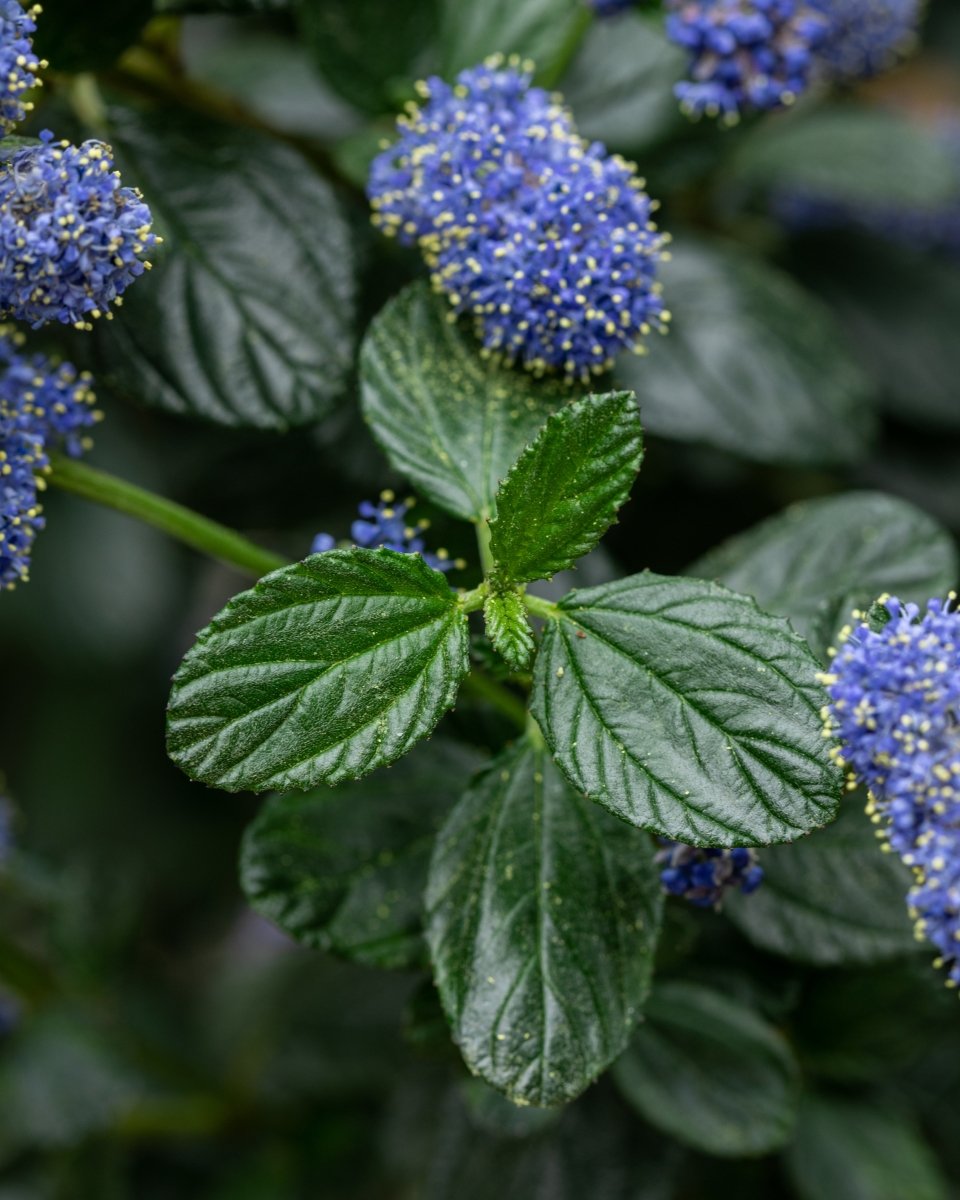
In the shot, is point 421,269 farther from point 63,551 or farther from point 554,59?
point 63,551

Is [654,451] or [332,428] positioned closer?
[332,428]

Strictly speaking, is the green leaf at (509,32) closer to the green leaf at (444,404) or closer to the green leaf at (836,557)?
the green leaf at (444,404)

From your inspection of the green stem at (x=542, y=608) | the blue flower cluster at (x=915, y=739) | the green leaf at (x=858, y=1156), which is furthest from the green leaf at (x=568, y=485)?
the green leaf at (x=858, y=1156)

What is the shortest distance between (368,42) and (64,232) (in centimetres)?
78

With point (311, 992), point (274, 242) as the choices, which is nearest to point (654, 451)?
point (274, 242)

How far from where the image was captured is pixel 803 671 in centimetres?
107

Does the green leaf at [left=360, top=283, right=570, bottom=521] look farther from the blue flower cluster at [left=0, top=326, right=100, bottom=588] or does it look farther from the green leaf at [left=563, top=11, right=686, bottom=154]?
the green leaf at [left=563, top=11, right=686, bottom=154]

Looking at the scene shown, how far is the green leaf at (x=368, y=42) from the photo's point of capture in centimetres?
169

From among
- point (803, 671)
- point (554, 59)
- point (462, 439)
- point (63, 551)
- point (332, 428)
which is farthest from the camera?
point (63, 551)

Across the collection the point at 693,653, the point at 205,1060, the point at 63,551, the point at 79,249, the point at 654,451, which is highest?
the point at 79,249

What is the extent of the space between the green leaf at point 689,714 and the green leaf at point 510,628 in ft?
0.05

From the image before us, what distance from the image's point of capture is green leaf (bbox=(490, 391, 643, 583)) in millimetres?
1142

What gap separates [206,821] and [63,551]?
58 centimetres

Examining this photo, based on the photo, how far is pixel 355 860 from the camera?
138 cm
